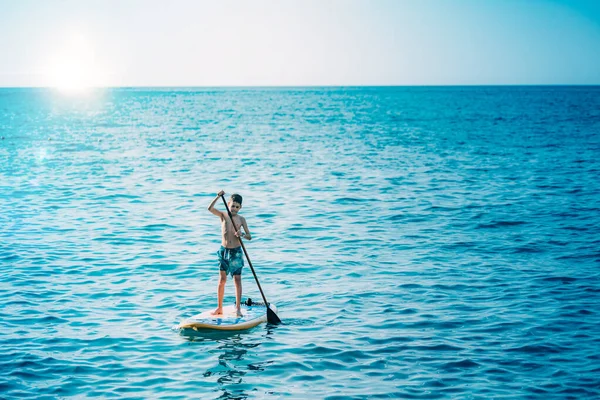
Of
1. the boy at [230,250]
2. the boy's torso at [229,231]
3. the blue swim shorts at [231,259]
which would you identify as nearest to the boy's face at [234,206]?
the boy at [230,250]

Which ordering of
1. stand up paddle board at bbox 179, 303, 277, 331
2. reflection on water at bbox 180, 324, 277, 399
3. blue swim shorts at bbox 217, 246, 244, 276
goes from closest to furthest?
reflection on water at bbox 180, 324, 277, 399, stand up paddle board at bbox 179, 303, 277, 331, blue swim shorts at bbox 217, 246, 244, 276

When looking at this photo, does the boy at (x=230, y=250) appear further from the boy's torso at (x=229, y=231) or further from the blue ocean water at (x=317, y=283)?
the blue ocean water at (x=317, y=283)

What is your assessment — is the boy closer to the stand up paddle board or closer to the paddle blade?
the stand up paddle board

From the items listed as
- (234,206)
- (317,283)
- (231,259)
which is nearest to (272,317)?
(231,259)

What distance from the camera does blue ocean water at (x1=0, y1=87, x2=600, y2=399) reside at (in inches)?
425

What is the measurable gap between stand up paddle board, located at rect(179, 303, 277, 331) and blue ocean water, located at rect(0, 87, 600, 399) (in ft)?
0.64

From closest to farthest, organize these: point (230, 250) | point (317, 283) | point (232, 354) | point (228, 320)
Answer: point (232, 354) → point (228, 320) → point (230, 250) → point (317, 283)

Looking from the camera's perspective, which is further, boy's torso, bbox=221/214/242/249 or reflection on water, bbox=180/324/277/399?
boy's torso, bbox=221/214/242/249

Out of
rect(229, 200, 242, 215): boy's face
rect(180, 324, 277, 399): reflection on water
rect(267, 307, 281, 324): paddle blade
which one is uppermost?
rect(229, 200, 242, 215): boy's face

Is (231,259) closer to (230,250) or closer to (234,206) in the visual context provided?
(230,250)

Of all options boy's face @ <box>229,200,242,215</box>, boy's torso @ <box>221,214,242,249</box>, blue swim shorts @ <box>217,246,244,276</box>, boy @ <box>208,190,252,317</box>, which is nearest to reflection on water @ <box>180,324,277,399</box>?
boy @ <box>208,190,252,317</box>

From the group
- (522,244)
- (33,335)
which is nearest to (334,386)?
(33,335)

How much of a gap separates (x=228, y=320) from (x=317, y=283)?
3.71 metres

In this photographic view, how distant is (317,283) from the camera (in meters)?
16.1
